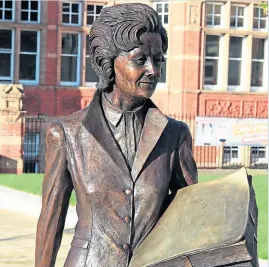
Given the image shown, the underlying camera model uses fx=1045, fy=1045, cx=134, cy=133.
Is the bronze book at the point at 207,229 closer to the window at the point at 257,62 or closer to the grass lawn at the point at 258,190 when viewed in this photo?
the grass lawn at the point at 258,190

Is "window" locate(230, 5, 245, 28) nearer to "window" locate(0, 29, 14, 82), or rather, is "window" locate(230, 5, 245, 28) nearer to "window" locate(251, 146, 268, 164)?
"window" locate(251, 146, 268, 164)

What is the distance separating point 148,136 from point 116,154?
0.13 m

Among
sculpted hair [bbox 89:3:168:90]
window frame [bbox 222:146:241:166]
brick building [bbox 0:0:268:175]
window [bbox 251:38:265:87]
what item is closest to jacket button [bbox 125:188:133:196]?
sculpted hair [bbox 89:3:168:90]

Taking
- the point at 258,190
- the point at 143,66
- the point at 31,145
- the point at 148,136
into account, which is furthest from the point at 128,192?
the point at 31,145

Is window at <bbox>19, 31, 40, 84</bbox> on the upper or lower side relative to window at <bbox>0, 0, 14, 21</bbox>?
lower

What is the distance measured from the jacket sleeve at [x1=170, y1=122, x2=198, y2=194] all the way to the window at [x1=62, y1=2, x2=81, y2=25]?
109ft

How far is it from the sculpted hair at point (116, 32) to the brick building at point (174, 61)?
3045 centimetres

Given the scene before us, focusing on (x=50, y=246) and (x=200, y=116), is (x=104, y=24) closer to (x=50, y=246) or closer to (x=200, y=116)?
(x=50, y=246)

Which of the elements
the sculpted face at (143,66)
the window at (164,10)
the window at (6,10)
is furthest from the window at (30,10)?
the sculpted face at (143,66)

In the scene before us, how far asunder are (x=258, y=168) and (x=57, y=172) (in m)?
32.7

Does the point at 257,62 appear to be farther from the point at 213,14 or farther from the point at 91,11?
Result: the point at 91,11

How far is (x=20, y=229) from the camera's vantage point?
16578mm

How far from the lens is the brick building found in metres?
36.0

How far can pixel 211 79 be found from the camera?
38531mm
